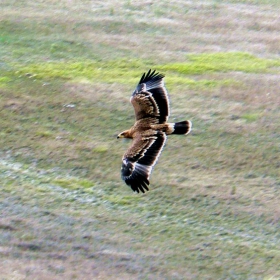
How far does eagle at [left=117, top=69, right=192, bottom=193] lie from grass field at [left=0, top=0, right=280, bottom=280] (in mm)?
1144

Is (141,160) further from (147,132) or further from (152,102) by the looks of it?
(152,102)

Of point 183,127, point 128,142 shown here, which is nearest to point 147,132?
point 183,127

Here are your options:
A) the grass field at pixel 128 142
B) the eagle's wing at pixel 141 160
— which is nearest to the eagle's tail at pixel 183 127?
the eagle's wing at pixel 141 160

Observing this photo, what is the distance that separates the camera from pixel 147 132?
8.98 m

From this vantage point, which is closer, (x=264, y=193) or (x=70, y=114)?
(x=264, y=193)

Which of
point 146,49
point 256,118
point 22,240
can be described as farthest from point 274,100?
point 22,240

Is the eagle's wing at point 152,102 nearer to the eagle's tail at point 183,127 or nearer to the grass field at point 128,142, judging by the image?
the eagle's tail at point 183,127

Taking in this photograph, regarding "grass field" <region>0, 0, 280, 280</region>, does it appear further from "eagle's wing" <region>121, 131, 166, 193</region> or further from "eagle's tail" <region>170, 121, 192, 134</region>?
"eagle's tail" <region>170, 121, 192, 134</region>

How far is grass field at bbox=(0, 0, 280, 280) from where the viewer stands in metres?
9.52

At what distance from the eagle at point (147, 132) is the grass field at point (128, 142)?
1144 mm

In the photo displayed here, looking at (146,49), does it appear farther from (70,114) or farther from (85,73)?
(70,114)

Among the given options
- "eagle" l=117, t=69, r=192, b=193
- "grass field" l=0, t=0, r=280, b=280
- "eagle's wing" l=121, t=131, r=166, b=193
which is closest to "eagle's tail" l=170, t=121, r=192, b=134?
"eagle" l=117, t=69, r=192, b=193

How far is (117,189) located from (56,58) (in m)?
5.21

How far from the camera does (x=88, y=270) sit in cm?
904
